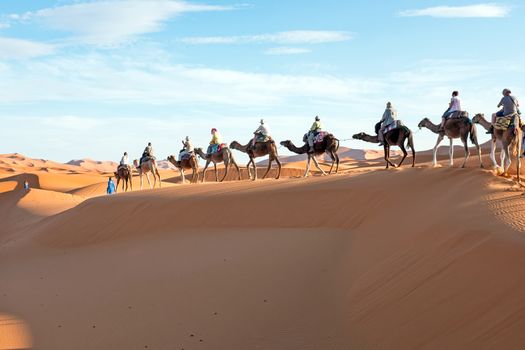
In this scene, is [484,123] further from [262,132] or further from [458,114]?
[262,132]

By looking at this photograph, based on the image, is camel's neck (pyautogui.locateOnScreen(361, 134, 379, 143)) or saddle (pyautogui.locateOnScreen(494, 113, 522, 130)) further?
camel's neck (pyautogui.locateOnScreen(361, 134, 379, 143))

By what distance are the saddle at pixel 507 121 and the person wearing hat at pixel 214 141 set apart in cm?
1387

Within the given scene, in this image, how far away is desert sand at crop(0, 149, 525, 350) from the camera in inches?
313

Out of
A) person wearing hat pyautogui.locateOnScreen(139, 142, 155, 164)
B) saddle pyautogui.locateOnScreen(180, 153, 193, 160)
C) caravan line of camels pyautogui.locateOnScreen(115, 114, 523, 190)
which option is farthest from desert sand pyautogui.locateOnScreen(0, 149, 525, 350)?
person wearing hat pyautogui.locateOnScreen(139, 142, 155, 164)

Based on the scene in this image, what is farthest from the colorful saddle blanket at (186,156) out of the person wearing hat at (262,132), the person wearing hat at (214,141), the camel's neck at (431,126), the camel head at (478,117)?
the camel head at (478,117)

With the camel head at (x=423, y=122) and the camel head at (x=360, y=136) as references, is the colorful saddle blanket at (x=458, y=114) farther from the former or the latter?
the camel head at (x=360, y=136)

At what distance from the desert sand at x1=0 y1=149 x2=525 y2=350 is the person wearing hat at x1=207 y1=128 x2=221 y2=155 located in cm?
774

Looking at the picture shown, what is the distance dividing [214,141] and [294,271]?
15545 millimetres

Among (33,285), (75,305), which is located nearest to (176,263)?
(75,305)

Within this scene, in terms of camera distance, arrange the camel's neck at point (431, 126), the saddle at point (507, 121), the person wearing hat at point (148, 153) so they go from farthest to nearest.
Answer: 1. the person wearing hat at point (148, 153)
2. the camel's neck at point (431, 126)
3. the saddle at point (507, 121)

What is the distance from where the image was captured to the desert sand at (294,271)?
7.95 m

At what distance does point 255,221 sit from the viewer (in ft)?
51.0

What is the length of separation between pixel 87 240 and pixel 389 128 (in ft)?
33.4

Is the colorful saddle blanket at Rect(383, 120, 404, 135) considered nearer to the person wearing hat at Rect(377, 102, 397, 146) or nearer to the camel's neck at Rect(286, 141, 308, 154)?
the person wearing hat at Rect(377, 102, 397, 146)
